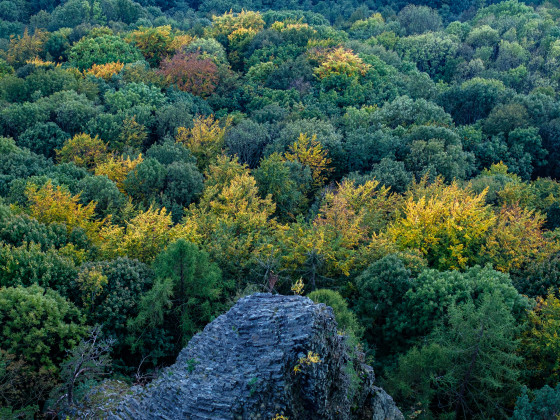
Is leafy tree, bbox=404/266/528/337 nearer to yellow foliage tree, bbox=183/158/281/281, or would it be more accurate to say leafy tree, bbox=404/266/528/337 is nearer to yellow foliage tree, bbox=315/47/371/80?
yellow foliage tree, bbox=183/158/281/281

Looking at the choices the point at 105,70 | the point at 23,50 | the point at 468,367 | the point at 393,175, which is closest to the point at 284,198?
the point at 393,175

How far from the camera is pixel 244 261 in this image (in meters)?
30.1

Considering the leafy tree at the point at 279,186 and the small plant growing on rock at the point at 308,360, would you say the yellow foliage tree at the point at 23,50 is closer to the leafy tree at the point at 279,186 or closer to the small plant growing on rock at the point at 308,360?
the leafy tree at the point at 279,186

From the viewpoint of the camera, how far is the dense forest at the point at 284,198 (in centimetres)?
2405

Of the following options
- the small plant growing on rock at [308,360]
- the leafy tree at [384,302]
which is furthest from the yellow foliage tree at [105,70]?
the small plant growing on rock at [308,360]

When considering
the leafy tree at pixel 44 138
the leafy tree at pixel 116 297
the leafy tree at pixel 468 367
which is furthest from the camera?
the leafy tree at pixel 44 138

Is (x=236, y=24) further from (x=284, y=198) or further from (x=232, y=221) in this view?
(x=232, y=221)

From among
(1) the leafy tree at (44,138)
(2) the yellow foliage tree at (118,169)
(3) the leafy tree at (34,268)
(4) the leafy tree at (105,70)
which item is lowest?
(1) the leafy tree at (44,138)

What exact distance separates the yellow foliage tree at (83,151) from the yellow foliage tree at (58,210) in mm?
12670

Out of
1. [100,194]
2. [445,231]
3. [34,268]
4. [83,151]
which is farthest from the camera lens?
[83,151]

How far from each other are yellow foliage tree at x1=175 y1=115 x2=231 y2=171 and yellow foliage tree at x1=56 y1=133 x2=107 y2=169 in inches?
307

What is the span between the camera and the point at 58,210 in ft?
107

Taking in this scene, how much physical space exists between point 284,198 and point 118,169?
14737 millimetres

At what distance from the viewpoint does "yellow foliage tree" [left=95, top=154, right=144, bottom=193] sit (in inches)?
1683
